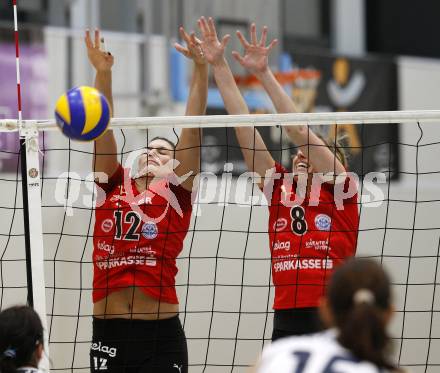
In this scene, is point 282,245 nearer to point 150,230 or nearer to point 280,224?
point 280,224

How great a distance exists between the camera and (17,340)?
266 cm

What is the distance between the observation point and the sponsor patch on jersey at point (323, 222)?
4.23 m

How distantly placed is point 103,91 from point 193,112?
0.49 m

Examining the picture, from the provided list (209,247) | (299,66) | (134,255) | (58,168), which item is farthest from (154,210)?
(299,66)

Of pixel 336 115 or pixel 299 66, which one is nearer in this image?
pixel 336 115

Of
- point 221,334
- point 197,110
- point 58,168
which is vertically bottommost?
point 221,334

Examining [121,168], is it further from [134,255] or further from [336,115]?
[336,115]

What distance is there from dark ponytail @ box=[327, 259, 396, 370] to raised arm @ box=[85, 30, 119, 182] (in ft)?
7.40

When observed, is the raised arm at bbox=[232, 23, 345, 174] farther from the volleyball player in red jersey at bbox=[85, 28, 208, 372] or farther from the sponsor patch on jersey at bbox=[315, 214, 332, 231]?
the volleyball player in red jersey at bbox=[85, 28, 208, 372]

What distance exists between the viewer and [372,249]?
23.2 ft

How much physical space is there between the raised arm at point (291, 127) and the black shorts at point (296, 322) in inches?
26.8

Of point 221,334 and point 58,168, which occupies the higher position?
point 58,168

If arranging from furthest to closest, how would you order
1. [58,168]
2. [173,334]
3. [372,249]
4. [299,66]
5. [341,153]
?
[299,66]
[58,168]
[372,249]
[341,153]
[173,334]

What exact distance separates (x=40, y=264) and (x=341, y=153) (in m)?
1.58
